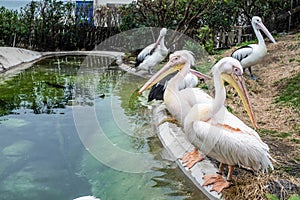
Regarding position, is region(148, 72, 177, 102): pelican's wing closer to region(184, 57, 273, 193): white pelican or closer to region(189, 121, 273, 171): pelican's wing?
region(184, 57, 273, 193): white pelican

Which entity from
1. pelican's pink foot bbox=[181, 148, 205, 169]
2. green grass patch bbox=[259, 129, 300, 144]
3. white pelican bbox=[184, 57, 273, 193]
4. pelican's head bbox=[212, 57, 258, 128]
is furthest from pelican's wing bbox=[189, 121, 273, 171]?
green grass patch bbox=[259, 129, 300, 144]

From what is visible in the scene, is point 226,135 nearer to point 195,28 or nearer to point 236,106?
point 236,106

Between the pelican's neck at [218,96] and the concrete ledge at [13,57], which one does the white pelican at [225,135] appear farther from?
the concrete ledge at [13,57]

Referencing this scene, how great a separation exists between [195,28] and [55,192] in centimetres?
837

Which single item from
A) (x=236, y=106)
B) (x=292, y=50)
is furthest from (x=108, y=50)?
(x=236, y=106)

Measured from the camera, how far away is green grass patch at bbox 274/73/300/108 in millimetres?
4547

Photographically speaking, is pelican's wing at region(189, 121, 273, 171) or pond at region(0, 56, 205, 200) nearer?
pelican's wing at region(189, 121, 273, 171)

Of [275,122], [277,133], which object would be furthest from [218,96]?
[275,122]

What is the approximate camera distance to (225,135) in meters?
2.50

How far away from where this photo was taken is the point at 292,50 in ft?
23.4

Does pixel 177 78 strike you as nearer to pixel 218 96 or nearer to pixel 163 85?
pixel 218 96

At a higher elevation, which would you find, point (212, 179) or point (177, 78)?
point (177, 78)

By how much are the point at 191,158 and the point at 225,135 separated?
2.43 feet

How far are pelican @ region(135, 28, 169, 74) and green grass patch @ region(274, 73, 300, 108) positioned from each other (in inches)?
92.9
